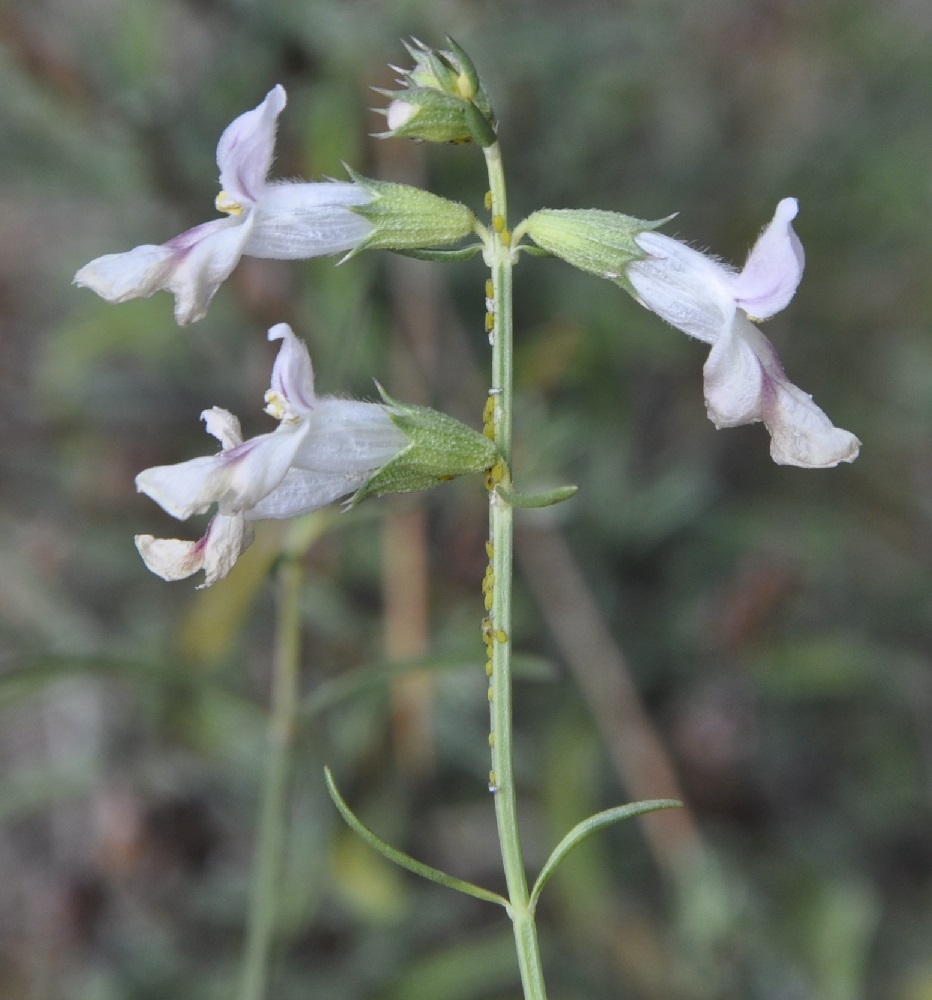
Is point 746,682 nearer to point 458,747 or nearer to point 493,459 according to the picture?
point 458,747

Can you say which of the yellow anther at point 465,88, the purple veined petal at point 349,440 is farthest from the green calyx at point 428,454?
the yellow anther at point 465,88

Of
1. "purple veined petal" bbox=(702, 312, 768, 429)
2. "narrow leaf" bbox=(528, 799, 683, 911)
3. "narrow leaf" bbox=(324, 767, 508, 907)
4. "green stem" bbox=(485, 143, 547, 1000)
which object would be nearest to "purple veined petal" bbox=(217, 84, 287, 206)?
"green stem" bbox=(485, 143, 547, 1000)

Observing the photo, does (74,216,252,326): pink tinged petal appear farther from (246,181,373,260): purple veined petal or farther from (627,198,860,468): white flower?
(627,198,860,468): white flower

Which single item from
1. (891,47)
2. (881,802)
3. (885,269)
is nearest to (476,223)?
(881,802)

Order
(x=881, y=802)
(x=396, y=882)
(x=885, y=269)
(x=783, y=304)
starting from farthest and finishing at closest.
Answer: (x=885, y=269) < (x=881, y=802) < (x=396, y=882) < (x=783, y=304)

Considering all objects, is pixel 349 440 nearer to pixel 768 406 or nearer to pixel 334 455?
pixel 334 455

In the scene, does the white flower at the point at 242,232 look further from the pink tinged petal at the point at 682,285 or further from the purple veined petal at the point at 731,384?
the purple veined petal at the point at 731,384

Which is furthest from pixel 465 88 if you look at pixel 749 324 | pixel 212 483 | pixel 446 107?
pixel 212 483
